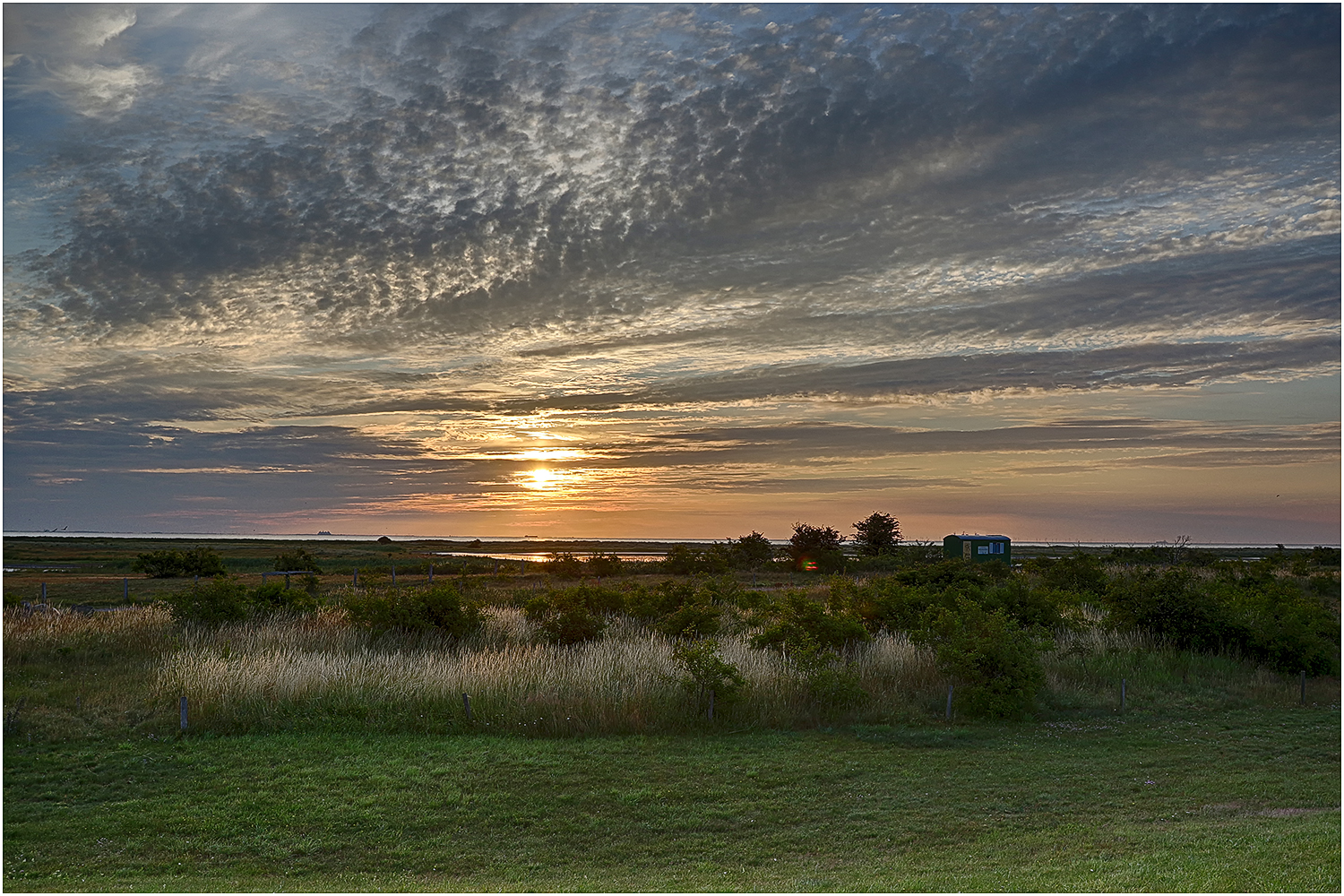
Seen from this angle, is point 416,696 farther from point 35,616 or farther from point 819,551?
point 819,551

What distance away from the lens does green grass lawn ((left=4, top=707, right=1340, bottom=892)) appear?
8562 mm

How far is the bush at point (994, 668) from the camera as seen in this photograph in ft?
52.9

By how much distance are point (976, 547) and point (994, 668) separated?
50265 mm

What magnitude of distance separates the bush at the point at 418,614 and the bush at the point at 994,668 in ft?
34.6

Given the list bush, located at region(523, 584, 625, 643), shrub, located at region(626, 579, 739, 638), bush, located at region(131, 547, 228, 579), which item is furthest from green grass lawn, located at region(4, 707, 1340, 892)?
bush, located at region(131, 547, 228, 579)

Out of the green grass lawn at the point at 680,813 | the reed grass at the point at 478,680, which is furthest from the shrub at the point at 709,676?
the green grass lawn at the point at 680,813

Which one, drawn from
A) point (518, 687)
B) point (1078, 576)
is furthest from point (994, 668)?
point (1078, 576)

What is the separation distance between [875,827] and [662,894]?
3.20 m

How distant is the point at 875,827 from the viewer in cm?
1026

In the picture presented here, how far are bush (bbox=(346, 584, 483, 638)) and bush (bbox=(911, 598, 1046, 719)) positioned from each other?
416 inches

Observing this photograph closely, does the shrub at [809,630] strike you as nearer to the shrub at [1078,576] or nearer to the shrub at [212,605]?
the shrub at [212,605]

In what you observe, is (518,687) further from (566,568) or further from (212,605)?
(566,568)

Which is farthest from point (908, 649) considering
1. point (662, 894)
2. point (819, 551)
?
point (819, 551)

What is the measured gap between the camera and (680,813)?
35.4 ft
